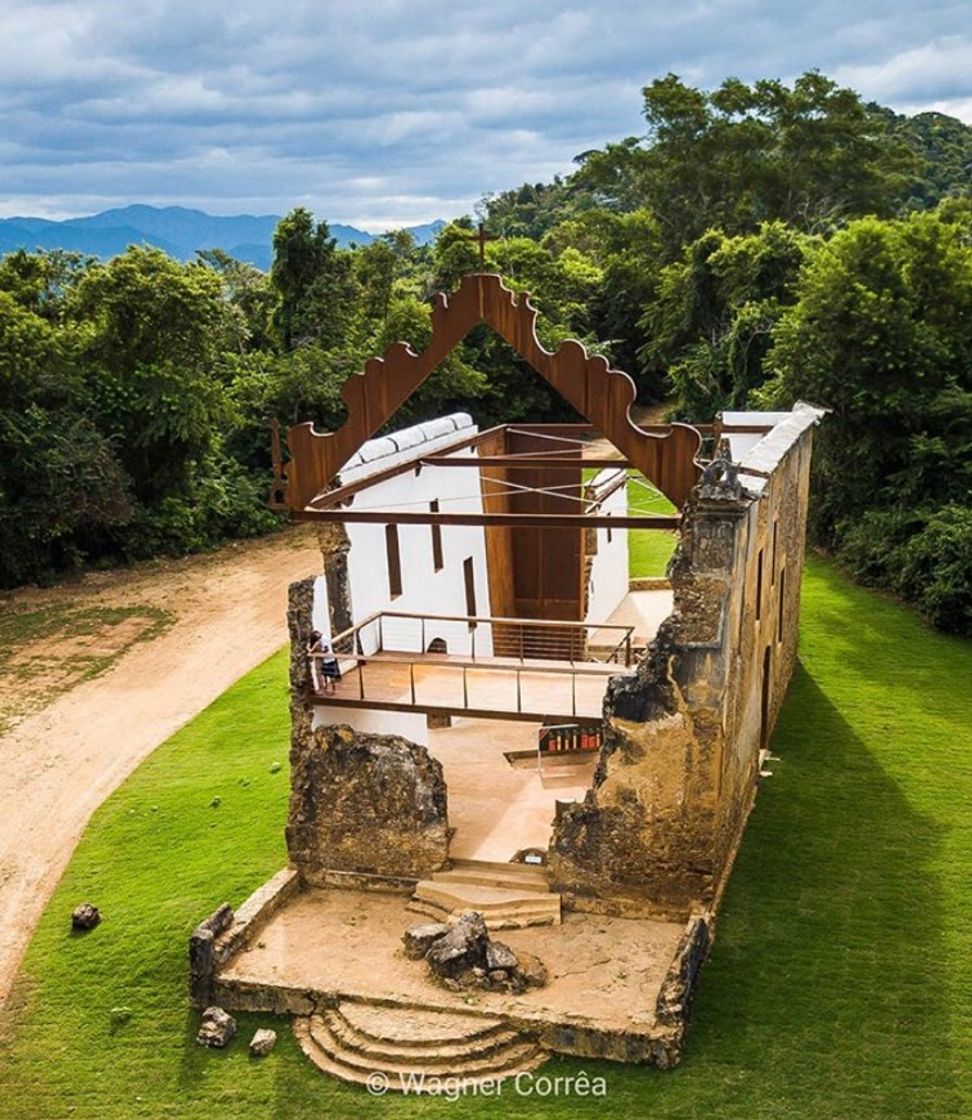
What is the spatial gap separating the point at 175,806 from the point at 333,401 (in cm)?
2460

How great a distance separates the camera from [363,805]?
52.2 ft

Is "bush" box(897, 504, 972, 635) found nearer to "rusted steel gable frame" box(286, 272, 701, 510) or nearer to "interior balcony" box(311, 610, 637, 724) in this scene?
"interior balcony" box(311, 610, 637, 724)

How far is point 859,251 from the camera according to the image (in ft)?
105

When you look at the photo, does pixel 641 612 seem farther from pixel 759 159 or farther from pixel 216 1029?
pixel 759 159

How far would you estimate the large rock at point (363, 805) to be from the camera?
1563cm

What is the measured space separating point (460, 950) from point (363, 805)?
2787 mm

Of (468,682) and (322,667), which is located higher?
(322,667)

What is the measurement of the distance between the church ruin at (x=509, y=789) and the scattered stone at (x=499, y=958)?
1.9 inches

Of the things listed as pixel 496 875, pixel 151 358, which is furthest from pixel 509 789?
pixel 151 358

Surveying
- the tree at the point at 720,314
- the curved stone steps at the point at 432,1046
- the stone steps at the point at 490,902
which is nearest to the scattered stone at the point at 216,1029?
the curved stone steps at the point at 432,1046

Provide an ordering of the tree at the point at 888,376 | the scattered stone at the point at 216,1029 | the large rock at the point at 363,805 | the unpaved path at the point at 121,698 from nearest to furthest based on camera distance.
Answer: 1. the scattered stone at the point at 216,1029
2. the large rock at the point at 363,805
3. the unpaved path at the point at 121,698
4. the tree at the point at 888,376

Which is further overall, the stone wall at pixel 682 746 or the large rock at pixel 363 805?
the large rock at pixel 363 805

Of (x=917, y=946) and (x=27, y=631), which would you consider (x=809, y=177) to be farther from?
(x=917, y=946)

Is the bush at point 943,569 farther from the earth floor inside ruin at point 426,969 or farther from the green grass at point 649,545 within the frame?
the earth floor inside ruin at point 426,969
